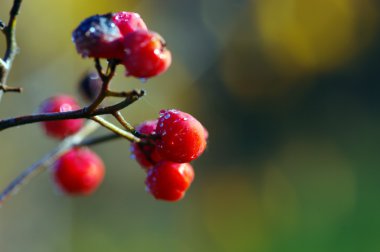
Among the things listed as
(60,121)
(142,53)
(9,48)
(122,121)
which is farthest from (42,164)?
(142,53)

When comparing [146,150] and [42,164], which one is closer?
[146,150]

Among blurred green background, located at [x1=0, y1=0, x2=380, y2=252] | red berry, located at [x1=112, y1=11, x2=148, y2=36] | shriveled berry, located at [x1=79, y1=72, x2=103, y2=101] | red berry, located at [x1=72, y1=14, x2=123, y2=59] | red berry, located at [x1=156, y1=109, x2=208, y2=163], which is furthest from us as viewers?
blurred green background, located at [x1=0, y1=0, x2=380, y2=252]

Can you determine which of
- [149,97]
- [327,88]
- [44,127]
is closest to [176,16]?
[149,97]

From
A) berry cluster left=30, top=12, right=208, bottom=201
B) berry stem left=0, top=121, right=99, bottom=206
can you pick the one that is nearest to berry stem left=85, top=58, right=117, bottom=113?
berry cluster left=30, top=12, right=208, bottom=201

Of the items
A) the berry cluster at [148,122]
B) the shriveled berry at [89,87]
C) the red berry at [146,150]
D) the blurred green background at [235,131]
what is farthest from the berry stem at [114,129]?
the blurred green background at [235,131]

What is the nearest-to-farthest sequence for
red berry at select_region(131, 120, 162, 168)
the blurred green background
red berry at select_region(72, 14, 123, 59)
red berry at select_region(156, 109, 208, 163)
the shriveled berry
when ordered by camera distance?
1. red berry at select_region(72, 14, 123, 59)
2. red berry at select_region(156, 109, 208, 163)
3. red berry at select_region(131, 120, 162, 168)
4. the shriveled berry
5. the blurred green background

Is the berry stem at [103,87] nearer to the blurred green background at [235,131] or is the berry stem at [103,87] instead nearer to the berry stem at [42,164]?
the berry stem at [42,164]

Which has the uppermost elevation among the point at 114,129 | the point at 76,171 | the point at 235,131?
the point at 114,129

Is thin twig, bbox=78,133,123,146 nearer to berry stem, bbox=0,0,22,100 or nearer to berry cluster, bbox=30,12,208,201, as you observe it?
berry cluster, bbox=30,12,208,201

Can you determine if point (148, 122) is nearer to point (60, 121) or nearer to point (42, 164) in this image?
point (42, 164)
